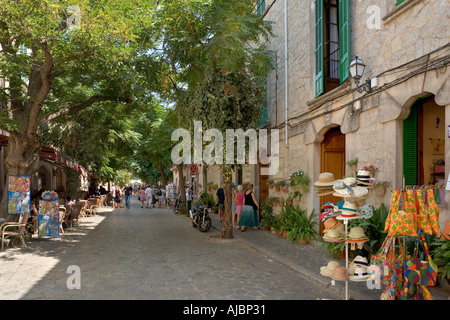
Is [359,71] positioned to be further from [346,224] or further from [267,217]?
[267,217]

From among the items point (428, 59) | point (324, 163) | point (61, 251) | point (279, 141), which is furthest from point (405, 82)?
point (61, 251)

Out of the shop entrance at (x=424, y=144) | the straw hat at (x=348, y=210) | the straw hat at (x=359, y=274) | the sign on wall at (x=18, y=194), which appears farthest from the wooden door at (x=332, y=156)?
the sign on wall at (x=18, y=194)

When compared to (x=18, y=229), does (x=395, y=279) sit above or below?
above

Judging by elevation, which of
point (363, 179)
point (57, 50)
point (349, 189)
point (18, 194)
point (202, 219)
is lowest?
point (202, 219)

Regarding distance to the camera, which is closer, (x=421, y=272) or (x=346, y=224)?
(x=421, y=272)

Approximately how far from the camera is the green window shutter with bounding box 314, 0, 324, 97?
966cm

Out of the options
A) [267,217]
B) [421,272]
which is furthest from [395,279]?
[267,217]

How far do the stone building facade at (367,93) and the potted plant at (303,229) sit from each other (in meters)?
0.36

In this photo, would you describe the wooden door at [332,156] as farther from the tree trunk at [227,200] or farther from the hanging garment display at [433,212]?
the hanging garment display at [433,212]

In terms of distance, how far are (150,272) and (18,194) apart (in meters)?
5.11

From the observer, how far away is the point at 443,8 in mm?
5770

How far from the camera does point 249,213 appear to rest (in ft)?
41.7
